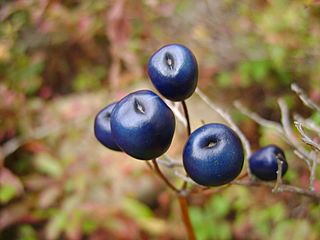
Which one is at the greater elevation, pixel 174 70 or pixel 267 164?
pixel 174 70

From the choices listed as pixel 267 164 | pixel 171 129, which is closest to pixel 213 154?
pixel 171 129

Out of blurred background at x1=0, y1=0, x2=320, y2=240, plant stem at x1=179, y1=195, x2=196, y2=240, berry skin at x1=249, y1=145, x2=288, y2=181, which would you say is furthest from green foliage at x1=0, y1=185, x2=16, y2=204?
berry skin at x1=249, y1=145, x2=288, y2=181

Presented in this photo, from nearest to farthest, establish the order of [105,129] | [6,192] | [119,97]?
[105,129]
[6,192]
[119,97]

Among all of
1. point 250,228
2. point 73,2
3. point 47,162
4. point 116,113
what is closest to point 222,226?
point 250,228

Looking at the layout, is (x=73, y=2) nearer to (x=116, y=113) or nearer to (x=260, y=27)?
(x=260, y=27)

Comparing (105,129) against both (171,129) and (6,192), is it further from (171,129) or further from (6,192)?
(6,192)

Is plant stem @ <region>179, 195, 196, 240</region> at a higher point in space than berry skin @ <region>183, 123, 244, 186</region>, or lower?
lower

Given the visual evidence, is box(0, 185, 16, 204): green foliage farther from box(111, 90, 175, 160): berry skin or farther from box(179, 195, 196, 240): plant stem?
box(111, 90, 175, 160): berry skin
